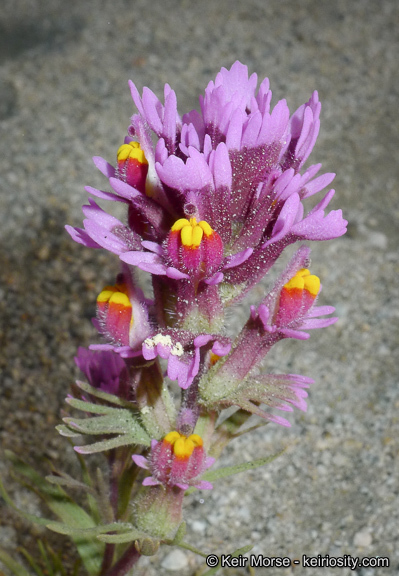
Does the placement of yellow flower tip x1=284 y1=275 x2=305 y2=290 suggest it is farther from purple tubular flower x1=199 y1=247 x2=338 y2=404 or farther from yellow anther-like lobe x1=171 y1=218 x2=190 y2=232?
yellow anther-like lobe x1=171 y1=218 x2=190 y2=232

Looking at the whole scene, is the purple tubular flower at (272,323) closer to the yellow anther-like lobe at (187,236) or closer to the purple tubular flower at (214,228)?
the purple tubular flower at (214,228)

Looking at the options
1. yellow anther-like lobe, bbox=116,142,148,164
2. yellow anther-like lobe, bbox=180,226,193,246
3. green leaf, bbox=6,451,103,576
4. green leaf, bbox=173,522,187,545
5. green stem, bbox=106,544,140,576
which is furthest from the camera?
green leaf, bbox=6,451,103,576

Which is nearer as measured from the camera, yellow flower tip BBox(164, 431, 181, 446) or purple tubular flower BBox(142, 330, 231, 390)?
purple tubular flower BBox(142, 330, 231, 390)

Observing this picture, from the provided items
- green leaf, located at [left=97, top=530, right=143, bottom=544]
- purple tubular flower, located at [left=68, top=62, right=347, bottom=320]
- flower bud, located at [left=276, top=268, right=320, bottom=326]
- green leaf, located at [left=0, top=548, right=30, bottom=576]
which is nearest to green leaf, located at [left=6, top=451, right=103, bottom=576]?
green leaf, located at [left=0, top=548, right=30, bottom=576]

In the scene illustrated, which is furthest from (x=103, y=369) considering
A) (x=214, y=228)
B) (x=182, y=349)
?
(x=214, y=228)

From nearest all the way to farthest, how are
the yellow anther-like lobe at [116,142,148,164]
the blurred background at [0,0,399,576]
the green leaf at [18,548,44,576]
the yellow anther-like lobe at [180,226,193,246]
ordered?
1. the yellow anther-like lobe at [180,226,193,246]
2. the yellow anther-like lobe at [116,142,148,164]
3. the green leaf at [18,548,44,576]
4. the blurred background at [0,0,399,576]

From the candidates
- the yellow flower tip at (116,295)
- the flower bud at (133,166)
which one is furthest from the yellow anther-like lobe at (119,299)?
the flower bud at (133,166)
